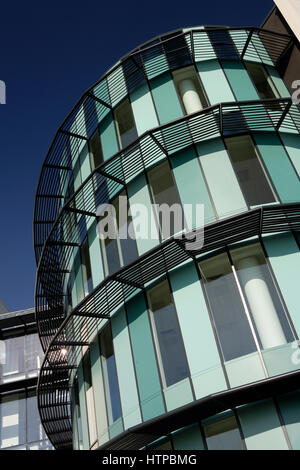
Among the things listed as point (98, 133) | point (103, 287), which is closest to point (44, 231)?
point (98, 133)

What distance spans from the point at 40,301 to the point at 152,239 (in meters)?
6.75

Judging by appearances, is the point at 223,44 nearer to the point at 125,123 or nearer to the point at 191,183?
the point at 125,123

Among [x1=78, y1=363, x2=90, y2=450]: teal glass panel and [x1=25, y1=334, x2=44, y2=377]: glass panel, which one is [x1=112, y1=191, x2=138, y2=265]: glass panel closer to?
[x1=78, y1=363, x2=90, y2=450]: teal glass panel

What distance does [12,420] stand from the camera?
84.8 feet

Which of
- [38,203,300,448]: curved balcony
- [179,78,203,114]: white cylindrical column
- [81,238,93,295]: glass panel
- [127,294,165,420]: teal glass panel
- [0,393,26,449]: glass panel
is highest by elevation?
[179,78,203,114]: white cylindrical column

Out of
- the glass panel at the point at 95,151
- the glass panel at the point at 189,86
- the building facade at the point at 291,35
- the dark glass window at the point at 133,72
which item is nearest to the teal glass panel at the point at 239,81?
the glass panel at the point at 189,86

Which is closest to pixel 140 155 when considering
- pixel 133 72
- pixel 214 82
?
pixel 214 82

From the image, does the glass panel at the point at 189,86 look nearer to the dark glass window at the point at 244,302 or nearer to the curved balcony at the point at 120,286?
the curved balcony at the point at 120,286

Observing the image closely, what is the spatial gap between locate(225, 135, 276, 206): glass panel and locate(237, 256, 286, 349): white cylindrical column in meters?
2.13

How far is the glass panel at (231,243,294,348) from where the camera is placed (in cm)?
1283

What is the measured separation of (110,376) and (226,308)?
4704 mm

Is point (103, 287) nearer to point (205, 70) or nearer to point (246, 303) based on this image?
point (246, 303)

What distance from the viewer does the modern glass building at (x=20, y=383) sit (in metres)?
25.1

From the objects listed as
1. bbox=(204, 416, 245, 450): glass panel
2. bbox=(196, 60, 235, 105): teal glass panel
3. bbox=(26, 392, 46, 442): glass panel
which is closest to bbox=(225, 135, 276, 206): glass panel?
bbox=(196, 60, 235, 105): teal glass panel
